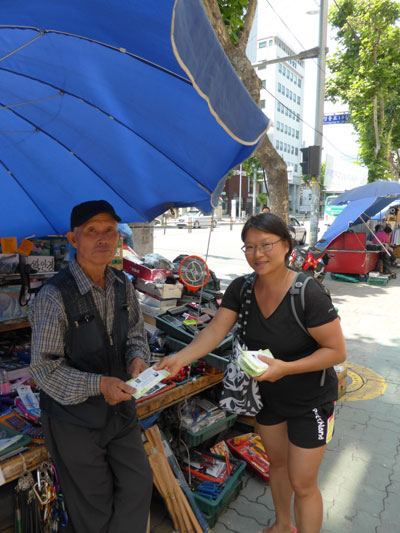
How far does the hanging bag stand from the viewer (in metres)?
2.11

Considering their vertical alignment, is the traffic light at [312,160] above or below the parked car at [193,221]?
above

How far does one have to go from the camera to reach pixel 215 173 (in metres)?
2.27

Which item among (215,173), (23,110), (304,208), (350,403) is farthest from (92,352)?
(304,208)

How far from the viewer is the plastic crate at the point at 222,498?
2486 millimetres

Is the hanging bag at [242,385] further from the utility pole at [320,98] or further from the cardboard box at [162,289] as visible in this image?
the utility pole at [320,98]

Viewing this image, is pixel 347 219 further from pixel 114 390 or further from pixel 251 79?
pixel 114 390

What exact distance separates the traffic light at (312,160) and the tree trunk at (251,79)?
216cm

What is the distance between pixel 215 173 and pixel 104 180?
3.41 ft

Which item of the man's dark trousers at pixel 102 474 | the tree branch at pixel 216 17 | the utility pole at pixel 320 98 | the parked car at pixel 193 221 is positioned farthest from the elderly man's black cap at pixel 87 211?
the parked car at pixel 193 221

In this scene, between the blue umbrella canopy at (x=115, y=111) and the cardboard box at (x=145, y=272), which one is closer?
the blue umbrella canopy at (x=115, y=111)

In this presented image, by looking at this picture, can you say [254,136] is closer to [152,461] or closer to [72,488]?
[72,488]

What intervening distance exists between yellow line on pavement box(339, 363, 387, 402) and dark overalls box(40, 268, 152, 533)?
3.25 meters

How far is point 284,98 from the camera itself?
5959 centimetres

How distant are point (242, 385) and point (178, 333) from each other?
3.49 ft
